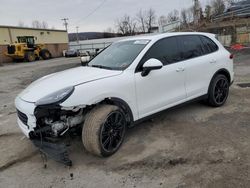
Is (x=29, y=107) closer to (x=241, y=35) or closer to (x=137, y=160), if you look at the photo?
(x=137, y=160)

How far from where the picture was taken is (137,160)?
343 cm

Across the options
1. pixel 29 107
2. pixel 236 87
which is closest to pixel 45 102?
pixel 29 107

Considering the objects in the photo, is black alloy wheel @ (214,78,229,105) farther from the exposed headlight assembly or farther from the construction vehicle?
the construction vehicle

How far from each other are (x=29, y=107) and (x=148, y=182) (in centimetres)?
177

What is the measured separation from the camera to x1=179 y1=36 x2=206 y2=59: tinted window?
4637 millimetres

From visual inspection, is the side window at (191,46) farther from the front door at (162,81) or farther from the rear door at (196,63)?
the front door at (162,81)

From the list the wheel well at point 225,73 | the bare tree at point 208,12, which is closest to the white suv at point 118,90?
the wheel well at point 225,73

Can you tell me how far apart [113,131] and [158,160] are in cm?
74

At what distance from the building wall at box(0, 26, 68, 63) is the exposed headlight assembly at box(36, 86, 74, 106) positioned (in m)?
31.7

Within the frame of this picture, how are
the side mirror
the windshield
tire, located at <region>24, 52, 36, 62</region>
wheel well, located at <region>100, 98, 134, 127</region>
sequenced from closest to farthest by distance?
wheel well, located at <region>100, 98, 134, 127</region> < the side mirror < the windshield < tire, located at <region>24, 52, 36, 62</region>

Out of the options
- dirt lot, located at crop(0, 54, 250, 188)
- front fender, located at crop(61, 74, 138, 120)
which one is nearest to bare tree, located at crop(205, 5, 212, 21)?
dirt lot, located at crop(0, 54, 250, 188)

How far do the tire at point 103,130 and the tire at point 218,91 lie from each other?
2299mm

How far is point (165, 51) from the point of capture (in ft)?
14.2

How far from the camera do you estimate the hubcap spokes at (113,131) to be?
3.44 metres
